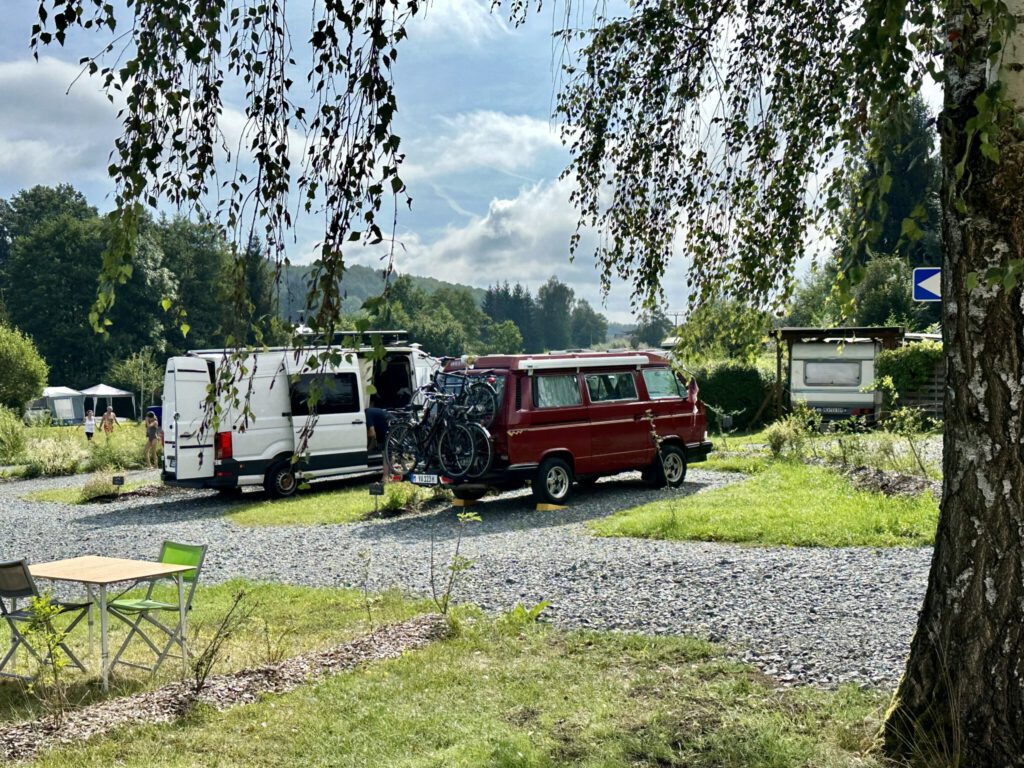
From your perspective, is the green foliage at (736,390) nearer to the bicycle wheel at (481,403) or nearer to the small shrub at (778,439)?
the small shrub at (778,439)

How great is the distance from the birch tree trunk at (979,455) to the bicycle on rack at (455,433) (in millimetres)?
9372

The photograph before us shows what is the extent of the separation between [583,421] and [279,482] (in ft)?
A: 17.7

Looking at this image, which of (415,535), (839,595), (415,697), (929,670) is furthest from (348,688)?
(415,535)

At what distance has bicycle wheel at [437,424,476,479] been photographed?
13414 millimetres

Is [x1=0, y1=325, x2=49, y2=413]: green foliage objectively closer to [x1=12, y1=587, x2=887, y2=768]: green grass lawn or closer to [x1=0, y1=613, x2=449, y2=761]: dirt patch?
[x1=0, y1=613, x2=449, y2=761]: dirt patch

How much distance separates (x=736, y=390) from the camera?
2969cm

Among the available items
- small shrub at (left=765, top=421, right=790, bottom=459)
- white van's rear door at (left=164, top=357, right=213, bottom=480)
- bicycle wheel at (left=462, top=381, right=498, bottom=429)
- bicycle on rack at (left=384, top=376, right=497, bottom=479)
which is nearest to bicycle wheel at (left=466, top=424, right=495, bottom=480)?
bicycle on rack at (left=384, top=376, right=497, bottom=479)

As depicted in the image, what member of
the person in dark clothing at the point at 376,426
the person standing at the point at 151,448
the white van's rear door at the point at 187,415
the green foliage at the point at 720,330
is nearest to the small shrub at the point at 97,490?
the white van's rear door at the point at 187,415

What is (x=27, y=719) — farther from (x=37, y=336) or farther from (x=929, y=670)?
(x=37, y=336)

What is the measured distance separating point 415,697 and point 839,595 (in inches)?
136

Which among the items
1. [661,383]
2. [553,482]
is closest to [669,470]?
[661,383]

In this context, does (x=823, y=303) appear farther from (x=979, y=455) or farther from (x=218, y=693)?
(x=218, y=693)

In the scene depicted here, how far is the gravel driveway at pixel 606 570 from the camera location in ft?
20.6

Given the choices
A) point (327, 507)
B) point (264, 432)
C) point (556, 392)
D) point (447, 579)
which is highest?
point (556, 392)
